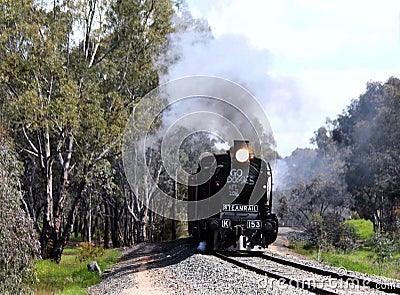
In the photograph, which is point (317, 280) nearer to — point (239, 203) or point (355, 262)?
point (239, 203)

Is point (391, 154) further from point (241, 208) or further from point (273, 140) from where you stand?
point (241, 208)

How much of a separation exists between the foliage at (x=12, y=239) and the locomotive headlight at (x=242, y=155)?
7.62 m

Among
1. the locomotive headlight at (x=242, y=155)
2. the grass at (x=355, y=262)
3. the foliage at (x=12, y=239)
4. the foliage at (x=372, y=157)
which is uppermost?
the foliage at (x=372, y=157)

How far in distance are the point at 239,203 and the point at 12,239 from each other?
842 centimetres

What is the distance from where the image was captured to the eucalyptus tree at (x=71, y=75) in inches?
872

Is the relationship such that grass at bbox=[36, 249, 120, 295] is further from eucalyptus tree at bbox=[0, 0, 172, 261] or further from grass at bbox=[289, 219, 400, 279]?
grass at bbox=[289, 219, 400, 279]

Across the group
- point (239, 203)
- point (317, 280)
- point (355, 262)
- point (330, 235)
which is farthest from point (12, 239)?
point (330, 235)

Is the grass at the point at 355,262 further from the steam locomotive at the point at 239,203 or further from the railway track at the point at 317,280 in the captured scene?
the railway track at the point at 317,280

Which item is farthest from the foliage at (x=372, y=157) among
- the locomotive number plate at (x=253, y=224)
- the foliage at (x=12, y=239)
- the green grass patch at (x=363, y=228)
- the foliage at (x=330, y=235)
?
the foliage at (x=12, y=239)

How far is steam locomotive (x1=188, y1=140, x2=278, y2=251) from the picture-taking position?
1755cm

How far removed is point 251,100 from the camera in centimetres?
2655

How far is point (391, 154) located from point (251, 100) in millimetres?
18494

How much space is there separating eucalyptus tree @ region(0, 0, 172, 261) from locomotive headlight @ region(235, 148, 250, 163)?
23.4 ft

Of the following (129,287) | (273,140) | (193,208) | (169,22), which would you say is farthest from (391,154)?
(129,287)
